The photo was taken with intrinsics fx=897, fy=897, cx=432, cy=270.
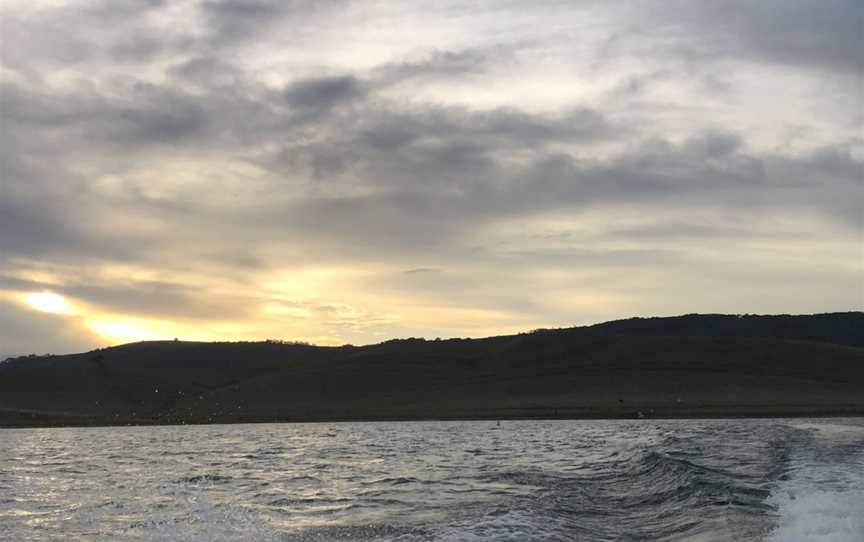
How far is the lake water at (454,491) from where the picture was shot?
848 inches

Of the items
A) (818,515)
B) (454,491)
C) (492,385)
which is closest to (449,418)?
(492,385)

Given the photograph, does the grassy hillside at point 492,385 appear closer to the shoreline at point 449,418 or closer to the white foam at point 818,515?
the shoreline at point 449,418

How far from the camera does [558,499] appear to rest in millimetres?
27109

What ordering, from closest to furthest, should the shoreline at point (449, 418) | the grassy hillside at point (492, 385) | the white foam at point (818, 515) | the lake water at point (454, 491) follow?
1. the white foam at point (818, 515)
2. the lake water at point (454, 491)
3. the shoreline at point (449, 418)
4. the grassy hillside at point (492, 385)

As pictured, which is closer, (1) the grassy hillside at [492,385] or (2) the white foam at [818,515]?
(2) the white foam at [818,515]

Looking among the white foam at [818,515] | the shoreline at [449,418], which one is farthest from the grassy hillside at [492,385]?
the white foam at [818,515]

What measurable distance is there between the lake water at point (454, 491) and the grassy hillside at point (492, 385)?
43.6 m

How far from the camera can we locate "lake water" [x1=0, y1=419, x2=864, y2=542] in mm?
21531

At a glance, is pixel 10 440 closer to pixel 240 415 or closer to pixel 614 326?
pixel 240 415

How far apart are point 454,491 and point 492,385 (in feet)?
295

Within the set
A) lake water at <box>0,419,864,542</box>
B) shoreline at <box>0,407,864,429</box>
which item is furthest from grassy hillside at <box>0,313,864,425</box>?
lake water at <box>0,419,864,542</box>

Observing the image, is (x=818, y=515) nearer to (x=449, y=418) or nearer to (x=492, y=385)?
(x=449, y=418)

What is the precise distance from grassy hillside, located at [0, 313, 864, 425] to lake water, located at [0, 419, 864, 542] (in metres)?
43.6

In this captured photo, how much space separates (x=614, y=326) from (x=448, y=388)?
79.1 metres
